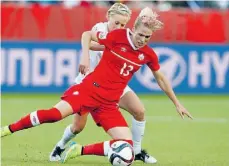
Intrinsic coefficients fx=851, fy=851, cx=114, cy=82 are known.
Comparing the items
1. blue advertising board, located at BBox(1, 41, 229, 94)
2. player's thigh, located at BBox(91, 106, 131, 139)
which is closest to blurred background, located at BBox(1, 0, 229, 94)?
blue advertising board, located at BBox(1, 41, 229, 94)

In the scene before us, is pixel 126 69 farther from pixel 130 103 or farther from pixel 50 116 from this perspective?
pixel 50 116

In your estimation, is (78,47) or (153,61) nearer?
(153,61)

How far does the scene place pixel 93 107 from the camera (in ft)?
29.5

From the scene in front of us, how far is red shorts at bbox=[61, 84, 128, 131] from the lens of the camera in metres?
8.91

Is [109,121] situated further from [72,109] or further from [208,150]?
[208,150]

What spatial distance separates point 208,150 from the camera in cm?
1106

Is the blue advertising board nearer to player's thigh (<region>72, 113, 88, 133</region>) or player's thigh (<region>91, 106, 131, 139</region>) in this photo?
player's thigh (<region>72, 113, 88, 133</region>)

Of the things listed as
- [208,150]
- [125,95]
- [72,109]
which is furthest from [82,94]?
[208,150]

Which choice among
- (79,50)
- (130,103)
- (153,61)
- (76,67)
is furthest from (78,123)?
(79,50)

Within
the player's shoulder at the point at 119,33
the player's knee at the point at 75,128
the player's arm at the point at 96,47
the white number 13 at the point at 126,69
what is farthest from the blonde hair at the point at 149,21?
the player's knee at the point at 75,128

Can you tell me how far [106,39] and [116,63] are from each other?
0.92 feet

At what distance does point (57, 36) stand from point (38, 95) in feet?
4.71

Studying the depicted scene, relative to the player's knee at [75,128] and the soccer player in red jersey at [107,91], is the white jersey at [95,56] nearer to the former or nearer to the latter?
the player's knee at [75,128]

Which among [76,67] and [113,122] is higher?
[113,122]
